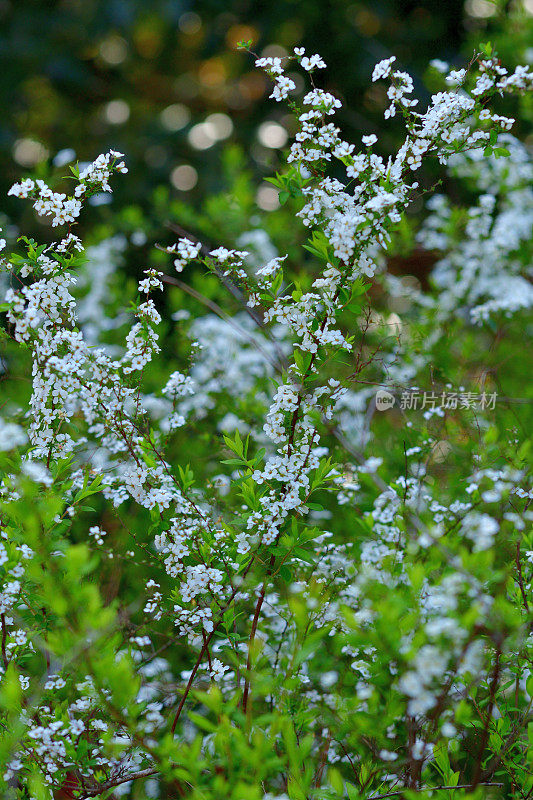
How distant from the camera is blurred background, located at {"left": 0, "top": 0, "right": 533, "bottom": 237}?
21.4ft

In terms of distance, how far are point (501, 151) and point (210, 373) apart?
1925 mm

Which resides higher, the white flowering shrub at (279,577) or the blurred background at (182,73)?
the blurred background at (182,73)

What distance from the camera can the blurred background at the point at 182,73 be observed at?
21.4 ft

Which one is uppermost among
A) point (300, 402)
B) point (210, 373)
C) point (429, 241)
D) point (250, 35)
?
point (250, 35)

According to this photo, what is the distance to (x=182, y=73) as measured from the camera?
8664 millimetres

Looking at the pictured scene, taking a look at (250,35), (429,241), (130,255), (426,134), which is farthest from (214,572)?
(250,35)

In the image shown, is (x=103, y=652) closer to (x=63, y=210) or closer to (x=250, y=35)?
(x=63, y=210)

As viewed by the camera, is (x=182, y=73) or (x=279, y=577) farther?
(x=182, y=73)

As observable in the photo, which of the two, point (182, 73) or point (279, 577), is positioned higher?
point (182, 73)

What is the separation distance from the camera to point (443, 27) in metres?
6.55

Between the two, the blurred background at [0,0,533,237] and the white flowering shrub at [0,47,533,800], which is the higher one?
the blurred background at [0,0,533,237]

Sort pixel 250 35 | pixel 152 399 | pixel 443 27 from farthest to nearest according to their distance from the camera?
pixel 250 35 < pixel 443 27 < pixel 152 399

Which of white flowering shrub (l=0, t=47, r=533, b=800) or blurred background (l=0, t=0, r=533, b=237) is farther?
blurred background (l=0, t=0, r=533, b=237)

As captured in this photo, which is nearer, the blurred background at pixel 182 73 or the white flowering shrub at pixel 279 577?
the white flowering shrub at pixel 279 577
